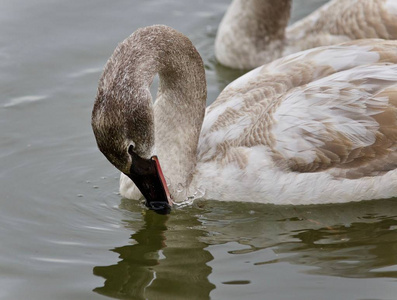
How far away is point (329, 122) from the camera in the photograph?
9641 millimetres

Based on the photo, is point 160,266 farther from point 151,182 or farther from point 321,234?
point 321,234

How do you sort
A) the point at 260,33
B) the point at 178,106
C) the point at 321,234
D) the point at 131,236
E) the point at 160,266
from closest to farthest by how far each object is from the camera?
the point at 160,266 < the point at 321,234 < the point at 131,236 < the point at 178,106 < the point at 260,33

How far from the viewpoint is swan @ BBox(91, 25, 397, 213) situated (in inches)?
369

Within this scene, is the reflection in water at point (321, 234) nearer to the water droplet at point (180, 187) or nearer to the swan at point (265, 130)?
the swan at point (265, 130)

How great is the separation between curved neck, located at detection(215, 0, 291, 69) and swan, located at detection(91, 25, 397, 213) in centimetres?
353

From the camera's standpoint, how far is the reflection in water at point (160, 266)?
8477mm

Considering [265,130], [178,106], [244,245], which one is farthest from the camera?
[178,106]

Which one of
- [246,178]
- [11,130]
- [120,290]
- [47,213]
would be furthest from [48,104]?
[120,290]

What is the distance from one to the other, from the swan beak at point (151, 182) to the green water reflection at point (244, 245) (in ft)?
0.93

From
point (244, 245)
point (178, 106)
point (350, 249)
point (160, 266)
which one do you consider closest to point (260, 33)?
point (178, 106)

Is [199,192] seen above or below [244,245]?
above

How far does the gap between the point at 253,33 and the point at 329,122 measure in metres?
4.46

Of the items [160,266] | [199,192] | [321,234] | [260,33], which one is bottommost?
[160,266]

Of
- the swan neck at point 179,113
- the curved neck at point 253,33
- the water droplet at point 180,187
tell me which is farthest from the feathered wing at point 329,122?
the curved neck at point 253,33
